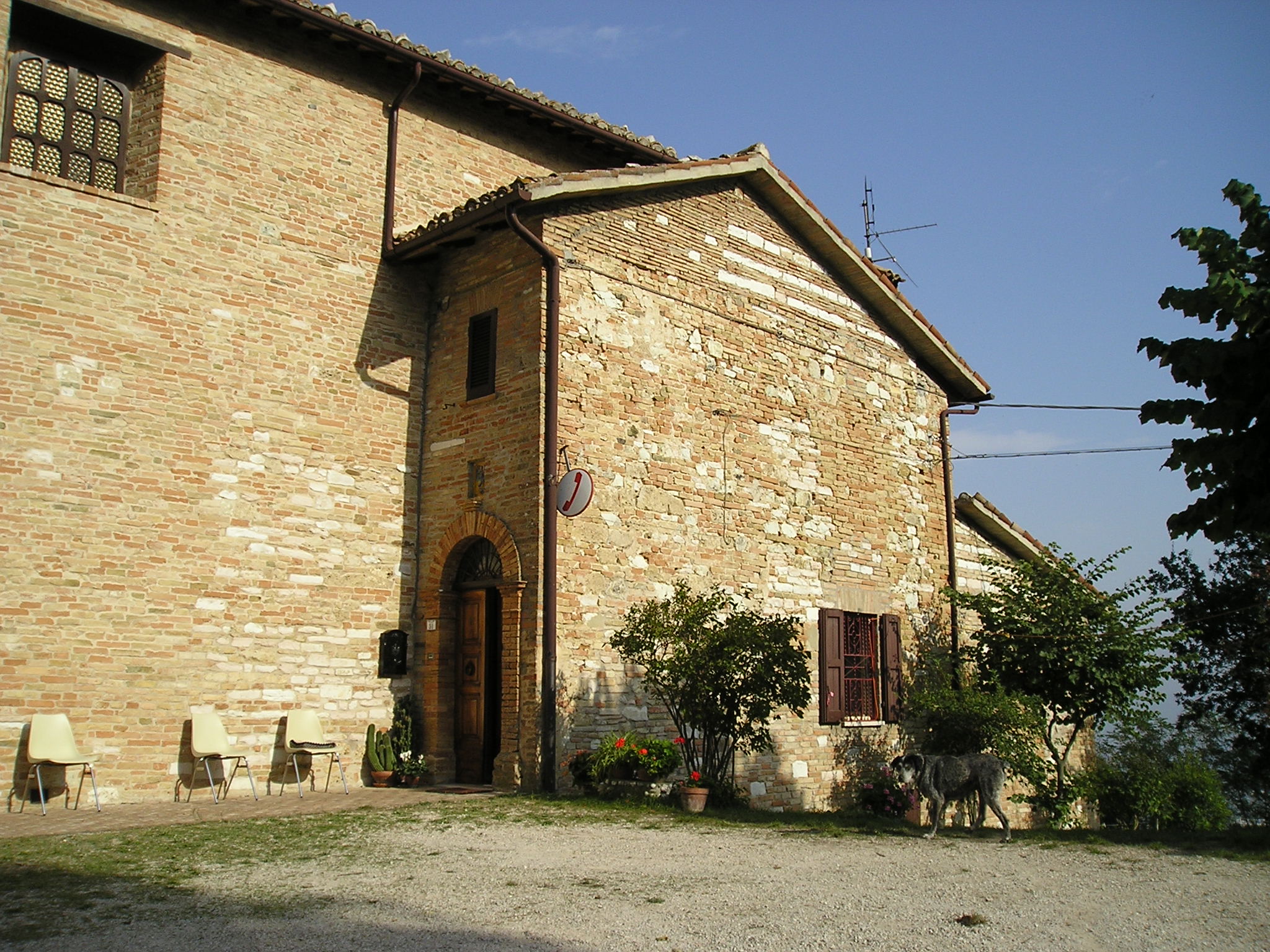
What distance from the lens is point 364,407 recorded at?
12.2 metres

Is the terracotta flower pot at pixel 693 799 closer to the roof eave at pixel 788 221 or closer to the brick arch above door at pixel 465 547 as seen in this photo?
the brick arch above door at pixel 465 547

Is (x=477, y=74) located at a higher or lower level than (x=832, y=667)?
higher

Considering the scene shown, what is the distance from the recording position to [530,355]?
1117cm

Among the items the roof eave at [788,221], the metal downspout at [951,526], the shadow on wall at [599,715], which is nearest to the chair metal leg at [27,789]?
the shadow on wall at [599,715]

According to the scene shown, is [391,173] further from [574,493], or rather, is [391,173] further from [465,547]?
[574,493]

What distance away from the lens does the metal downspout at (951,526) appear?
15.0m

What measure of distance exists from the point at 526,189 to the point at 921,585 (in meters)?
8.08

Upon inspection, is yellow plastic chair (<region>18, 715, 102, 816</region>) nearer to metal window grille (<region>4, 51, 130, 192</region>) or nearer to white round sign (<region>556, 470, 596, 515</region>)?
white round sign (<region>556, 470, 596, 515</region>)

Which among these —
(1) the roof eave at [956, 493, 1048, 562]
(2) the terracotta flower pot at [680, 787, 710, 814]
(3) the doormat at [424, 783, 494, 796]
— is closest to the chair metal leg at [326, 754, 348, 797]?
(3) the doormat at [424, 783, 494, 796]

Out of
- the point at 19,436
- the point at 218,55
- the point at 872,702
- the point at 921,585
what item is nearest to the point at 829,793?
the point at 872,702

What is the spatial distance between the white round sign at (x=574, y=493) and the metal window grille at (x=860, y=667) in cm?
472

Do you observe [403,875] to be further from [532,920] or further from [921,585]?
[921,585]

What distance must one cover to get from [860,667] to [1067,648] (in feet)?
8.41

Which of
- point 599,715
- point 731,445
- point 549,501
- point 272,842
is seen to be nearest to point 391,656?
point 599,715
